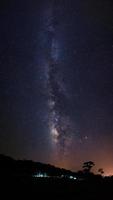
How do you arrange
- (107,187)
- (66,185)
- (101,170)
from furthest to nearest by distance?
(101,170) → (107,187) → (66,185)

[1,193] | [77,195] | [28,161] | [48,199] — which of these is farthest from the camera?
[28,161]

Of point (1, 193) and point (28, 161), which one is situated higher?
point (28, 161)

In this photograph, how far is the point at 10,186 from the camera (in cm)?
2839

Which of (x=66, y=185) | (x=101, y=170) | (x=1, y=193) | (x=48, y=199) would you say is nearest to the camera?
(x=1, y=193)

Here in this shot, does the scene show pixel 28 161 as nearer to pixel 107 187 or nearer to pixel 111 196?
pixel 107 187

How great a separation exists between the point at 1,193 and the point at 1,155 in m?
40.0

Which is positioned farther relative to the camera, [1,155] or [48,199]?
[1,155]

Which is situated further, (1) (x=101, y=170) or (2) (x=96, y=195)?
(1) (x=101, y=170)

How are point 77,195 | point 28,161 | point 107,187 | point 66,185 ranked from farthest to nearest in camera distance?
point 28,161, point 107,187, point 66,185, point 77,195

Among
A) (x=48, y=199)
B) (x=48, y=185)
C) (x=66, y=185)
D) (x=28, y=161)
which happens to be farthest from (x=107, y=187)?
(x=28, y=161)

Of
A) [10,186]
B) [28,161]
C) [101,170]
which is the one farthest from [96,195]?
[101,170]

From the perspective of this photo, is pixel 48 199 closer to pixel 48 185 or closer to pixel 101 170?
pixel 48 185

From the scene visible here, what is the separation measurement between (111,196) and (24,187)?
858cm

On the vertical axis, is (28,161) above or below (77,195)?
above
